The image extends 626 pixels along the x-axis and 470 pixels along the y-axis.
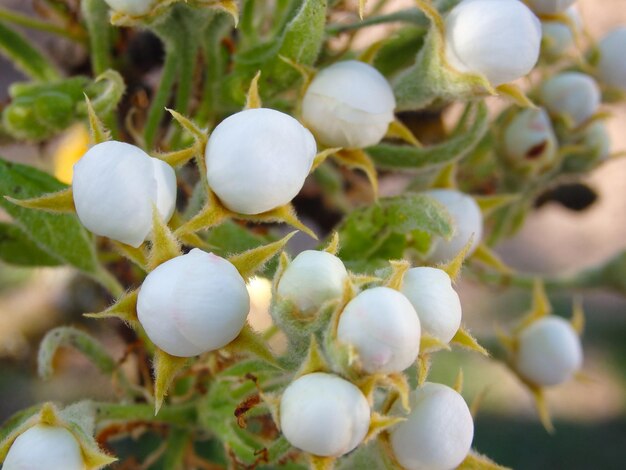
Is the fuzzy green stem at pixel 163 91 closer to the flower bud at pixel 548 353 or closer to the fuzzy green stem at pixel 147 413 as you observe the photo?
the fuzzy green stem at pixel 147 413

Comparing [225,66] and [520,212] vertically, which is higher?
[225,66]

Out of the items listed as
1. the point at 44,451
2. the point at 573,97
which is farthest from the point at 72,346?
the point at 573,97

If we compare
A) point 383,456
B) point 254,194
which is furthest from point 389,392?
point 254,194

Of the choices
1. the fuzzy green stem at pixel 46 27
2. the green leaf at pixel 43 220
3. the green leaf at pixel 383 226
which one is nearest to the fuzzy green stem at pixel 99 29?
the fuzzy green stem at pixel 46 27

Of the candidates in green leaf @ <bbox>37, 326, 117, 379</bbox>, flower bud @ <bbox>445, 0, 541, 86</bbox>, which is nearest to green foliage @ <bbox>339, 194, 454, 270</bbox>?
flower bud @ <bbox>445, 0, 541, 86</bbox>

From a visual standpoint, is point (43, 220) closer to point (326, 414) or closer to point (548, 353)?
point (326, 414)

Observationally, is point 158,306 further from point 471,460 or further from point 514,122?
point 514,122
